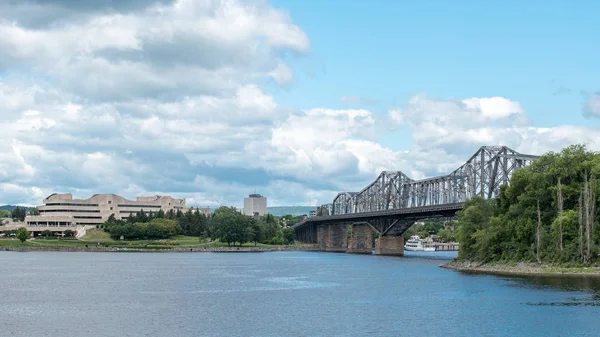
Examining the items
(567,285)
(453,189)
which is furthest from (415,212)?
(567,285)

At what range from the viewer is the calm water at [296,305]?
5147 centimetres

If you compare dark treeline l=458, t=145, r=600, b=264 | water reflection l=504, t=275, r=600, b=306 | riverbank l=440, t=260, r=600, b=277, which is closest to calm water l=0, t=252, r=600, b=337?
water reflection l=504, t=275, r=600, b=306

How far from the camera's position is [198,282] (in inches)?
3504

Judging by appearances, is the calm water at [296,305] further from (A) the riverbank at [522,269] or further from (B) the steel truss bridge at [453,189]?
(B) the steel truss bridge at [453,189]

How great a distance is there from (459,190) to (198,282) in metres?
96.3

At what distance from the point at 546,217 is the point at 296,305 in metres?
47.8

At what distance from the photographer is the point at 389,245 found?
185 metres

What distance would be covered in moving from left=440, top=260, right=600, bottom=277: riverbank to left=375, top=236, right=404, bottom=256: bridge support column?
71569 mm

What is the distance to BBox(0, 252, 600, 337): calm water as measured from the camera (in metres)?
51.5

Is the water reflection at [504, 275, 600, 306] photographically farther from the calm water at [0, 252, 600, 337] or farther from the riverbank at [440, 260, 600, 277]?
the riverbank at [440, 260, 600, 277]

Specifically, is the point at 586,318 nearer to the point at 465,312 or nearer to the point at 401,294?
the point at 465,312

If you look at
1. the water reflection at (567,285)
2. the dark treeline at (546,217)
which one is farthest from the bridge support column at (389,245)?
the water reflection at (567,285)

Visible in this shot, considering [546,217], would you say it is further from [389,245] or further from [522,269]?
[389,245]

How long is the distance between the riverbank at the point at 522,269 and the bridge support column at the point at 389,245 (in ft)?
235
